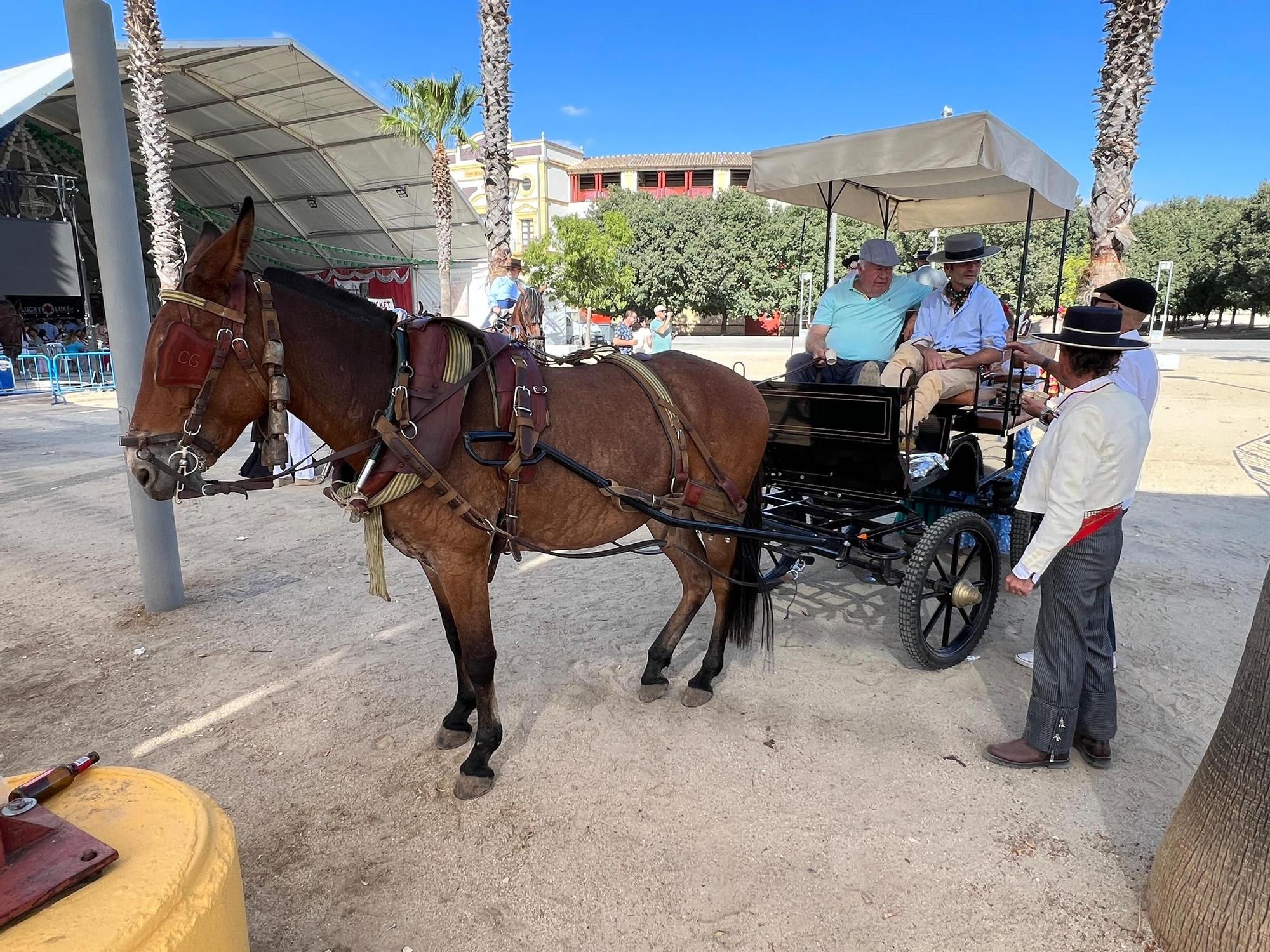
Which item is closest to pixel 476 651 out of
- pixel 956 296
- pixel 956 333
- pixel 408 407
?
pixel 408 407

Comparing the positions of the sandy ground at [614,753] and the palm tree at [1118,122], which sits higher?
the palm tree at [1118,122]

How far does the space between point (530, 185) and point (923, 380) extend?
45452mm

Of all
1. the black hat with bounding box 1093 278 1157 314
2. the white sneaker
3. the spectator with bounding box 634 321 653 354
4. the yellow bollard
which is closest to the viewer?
the yellow bollard

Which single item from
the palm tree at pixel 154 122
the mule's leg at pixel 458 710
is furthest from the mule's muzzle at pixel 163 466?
the palm tree at pixel 154 122

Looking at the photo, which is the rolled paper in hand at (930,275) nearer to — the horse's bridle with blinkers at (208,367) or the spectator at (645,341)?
the horse's bridle with blinkers at (208,367)

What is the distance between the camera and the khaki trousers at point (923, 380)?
161 inches

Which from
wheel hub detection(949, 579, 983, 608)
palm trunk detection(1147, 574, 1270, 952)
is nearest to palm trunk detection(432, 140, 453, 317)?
wheel hub detection(949, 579, 983, 608)

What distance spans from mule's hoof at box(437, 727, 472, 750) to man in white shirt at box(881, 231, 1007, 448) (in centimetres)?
292

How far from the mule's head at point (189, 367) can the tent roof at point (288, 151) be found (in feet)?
52.1

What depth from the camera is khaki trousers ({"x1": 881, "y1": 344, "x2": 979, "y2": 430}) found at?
408 centimetres

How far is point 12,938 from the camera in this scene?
46.2 inches

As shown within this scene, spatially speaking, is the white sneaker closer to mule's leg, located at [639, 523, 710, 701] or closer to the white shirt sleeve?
the white shirt sleeve

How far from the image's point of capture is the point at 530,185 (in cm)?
4506

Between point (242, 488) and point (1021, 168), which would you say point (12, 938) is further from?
point (1021, 168)
